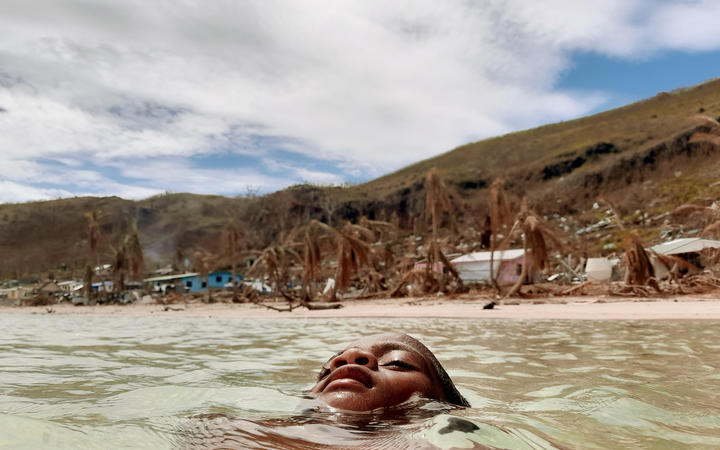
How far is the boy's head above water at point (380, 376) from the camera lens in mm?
2486

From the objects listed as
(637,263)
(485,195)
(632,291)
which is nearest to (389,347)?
(632,291)

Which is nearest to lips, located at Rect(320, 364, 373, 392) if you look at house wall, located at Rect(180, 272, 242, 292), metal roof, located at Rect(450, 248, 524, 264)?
metal roof, located at Rect(450, 248, 524, 264)

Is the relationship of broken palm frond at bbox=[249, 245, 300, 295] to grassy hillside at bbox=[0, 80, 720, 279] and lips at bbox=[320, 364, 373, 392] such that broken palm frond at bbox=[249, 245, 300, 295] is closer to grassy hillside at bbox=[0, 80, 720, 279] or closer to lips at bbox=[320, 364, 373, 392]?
lips at bbox=[320, 364, 373, 392]

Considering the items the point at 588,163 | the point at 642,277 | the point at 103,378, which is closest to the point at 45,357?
the point at 103,378

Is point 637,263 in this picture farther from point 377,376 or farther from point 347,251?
point 377,376

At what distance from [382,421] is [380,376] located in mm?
252

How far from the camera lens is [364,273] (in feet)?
78.0

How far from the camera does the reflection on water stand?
217 centimetres

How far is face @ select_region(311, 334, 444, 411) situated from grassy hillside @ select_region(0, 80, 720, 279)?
3874 cm

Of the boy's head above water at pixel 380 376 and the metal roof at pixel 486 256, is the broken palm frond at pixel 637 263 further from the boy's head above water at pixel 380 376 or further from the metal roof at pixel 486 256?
the boy's head above water at pixel 380 376

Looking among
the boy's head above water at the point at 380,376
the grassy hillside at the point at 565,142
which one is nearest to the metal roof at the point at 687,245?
the boy's head above water at the point at 380,376

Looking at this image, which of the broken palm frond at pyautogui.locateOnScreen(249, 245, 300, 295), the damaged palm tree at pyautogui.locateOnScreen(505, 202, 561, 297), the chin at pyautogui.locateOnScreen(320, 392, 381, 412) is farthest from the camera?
the broken palm frond at pyautogui.locateOnScreen(249, 245, 300, 295)

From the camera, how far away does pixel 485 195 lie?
7819cm

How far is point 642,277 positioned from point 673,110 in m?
96.4
